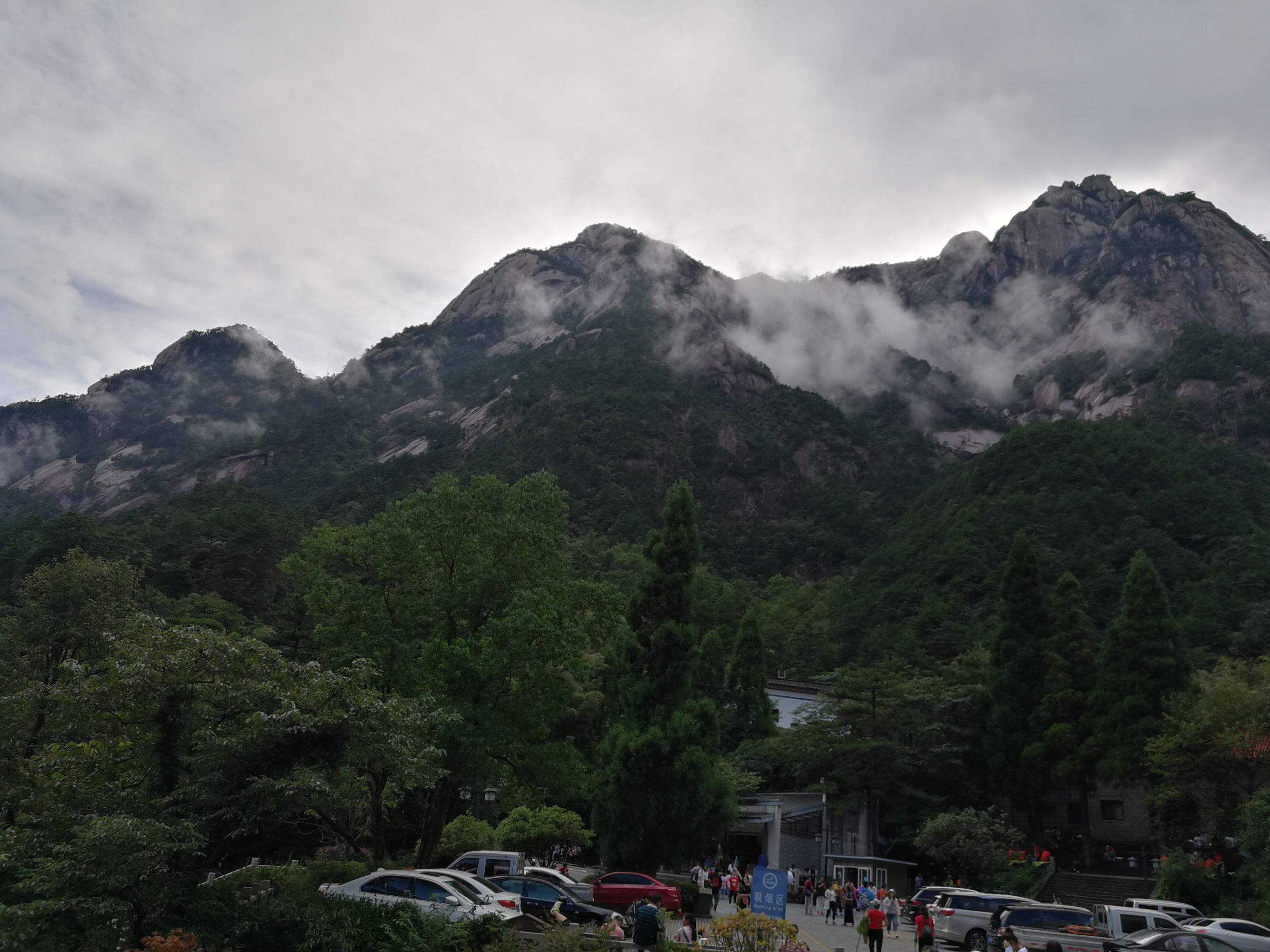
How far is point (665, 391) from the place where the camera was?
131625mm

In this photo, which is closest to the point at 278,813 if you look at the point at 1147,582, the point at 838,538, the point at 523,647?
the point at 523,647

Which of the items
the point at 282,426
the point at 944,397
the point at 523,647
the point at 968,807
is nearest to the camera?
the point at 523,647

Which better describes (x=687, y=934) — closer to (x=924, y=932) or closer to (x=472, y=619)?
(x=924, y=932)

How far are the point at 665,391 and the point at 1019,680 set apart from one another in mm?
92109

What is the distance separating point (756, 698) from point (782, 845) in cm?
1175

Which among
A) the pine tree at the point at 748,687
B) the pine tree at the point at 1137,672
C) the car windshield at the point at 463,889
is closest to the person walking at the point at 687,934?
the car windshield at the point at 463,889

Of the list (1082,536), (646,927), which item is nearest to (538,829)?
(646,927)

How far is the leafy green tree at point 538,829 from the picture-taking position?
117 feet

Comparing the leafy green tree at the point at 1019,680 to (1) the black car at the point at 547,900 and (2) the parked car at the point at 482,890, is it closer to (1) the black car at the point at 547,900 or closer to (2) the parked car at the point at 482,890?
(1) the black car at the point at 547,900

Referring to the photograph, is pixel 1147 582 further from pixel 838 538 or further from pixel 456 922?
pixel 838 538

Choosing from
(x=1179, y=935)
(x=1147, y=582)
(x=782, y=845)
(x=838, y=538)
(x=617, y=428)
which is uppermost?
(x=617, y=428)

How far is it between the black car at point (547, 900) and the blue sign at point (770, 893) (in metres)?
4.44

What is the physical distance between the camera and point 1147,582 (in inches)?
1531

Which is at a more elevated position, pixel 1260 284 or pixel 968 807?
pixel 1260 284
